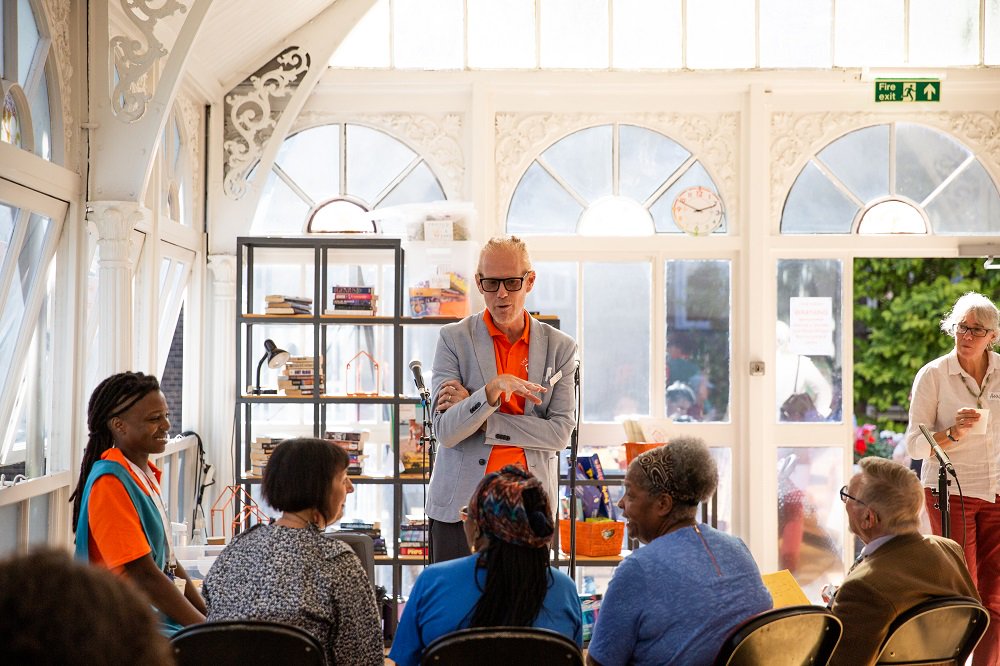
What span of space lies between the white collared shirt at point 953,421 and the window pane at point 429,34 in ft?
11.5

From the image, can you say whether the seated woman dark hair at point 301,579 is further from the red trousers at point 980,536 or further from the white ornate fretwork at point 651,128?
the white ornate fretwork at point 651,128

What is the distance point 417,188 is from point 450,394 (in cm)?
356

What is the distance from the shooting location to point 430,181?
248 inches

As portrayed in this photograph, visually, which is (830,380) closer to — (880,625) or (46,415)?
(880,625)

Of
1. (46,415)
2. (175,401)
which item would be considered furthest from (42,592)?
(175,401)

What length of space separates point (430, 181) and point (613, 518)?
7.95 ft

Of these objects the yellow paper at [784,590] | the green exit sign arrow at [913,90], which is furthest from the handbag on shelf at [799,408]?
the yellow paper at [784,590]

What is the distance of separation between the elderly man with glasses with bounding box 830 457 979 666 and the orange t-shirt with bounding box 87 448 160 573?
1.90m

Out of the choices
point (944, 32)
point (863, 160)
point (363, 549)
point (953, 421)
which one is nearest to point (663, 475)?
point (363, 549)

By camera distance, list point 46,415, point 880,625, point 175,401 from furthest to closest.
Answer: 1. point 175,401
2. point 46,415
3. point 880,625

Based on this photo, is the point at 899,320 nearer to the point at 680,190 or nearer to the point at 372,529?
the point at 680,190

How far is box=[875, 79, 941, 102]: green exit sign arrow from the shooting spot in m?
5.93

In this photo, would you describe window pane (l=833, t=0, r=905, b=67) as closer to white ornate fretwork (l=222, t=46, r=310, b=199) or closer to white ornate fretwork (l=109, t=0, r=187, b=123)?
white ornate fretwork (l=222, t=46, r=310, b=199)

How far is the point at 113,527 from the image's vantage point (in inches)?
105
